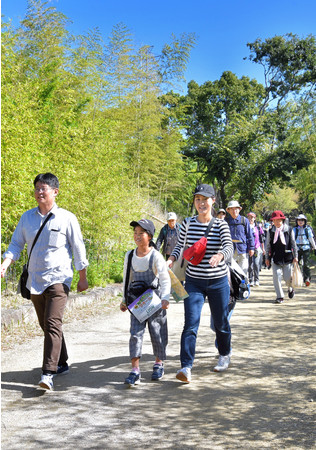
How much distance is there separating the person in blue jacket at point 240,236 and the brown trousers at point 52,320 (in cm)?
485

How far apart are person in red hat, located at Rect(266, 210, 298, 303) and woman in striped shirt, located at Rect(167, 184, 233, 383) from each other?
435 centimetres

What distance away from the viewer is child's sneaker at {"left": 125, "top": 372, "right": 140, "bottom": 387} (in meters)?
3.97

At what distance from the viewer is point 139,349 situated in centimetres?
408

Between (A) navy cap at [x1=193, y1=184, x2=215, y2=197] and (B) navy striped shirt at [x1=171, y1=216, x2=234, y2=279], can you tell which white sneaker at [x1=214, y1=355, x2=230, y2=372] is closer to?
(B) navy striped shirt at [x1=171, y1=216, x2=234, y2=279]

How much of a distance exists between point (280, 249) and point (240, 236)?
0.69 metres

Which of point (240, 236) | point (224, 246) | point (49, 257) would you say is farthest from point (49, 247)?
point (240, 236)

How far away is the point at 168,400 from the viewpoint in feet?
11.9

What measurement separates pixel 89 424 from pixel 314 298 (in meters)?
6.81

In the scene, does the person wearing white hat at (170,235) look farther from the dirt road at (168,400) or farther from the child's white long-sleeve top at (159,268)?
the child's white long-sleeve top at (159,268)

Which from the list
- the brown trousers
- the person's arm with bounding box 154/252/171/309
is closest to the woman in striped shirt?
the person's arm with bounding box 154/252/171/309

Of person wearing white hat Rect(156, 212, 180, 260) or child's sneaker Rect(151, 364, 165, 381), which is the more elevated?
person wearing white hat Rect(156, 212, 180, 260)

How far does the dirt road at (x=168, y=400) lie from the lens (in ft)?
9.67

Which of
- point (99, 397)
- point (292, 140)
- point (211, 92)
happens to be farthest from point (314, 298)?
point (211, 92)

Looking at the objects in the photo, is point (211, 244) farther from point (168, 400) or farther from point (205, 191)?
point (168, 400)
